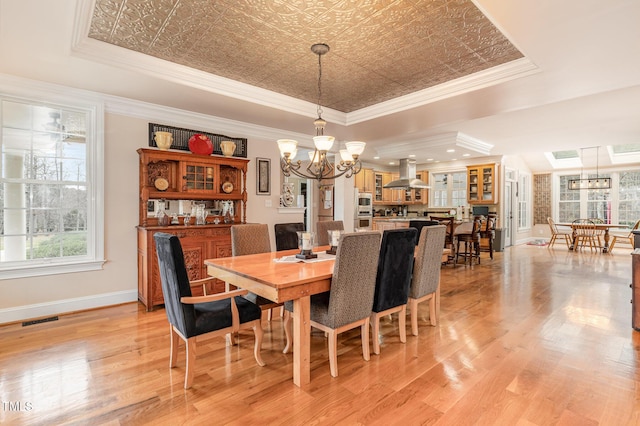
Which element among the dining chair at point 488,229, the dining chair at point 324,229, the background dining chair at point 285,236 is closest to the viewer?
the background dining chair at point 285,236

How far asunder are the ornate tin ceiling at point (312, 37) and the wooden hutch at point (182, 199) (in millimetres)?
1215

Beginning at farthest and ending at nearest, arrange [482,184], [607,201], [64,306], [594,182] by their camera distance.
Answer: [607,201] < [594,182] < [482,184] < [64,306]

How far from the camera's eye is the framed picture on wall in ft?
16.3

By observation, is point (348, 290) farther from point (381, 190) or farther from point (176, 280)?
point (381, 190)

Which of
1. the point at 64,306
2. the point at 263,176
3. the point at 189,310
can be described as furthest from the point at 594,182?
the point at 64,306

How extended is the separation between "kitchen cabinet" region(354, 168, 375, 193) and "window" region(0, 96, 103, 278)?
5.67 m

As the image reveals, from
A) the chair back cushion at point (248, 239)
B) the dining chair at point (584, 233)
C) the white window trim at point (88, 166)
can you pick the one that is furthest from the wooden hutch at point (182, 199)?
the dining chair at point (584, 233)

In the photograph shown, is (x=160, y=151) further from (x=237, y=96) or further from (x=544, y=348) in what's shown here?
(x=544, y=348)

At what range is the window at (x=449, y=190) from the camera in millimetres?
9266

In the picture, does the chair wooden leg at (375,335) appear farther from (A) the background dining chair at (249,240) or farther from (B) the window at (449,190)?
(B) the window at (449,190)

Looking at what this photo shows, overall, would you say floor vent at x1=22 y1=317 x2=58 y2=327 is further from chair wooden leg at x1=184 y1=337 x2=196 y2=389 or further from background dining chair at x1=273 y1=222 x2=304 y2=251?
background dining chair at x1=273 y1=222 x2=304 y2=251

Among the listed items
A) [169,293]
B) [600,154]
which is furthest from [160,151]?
[600,154]

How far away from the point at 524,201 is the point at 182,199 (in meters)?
10.5

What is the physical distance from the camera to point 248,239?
3.38 metres
